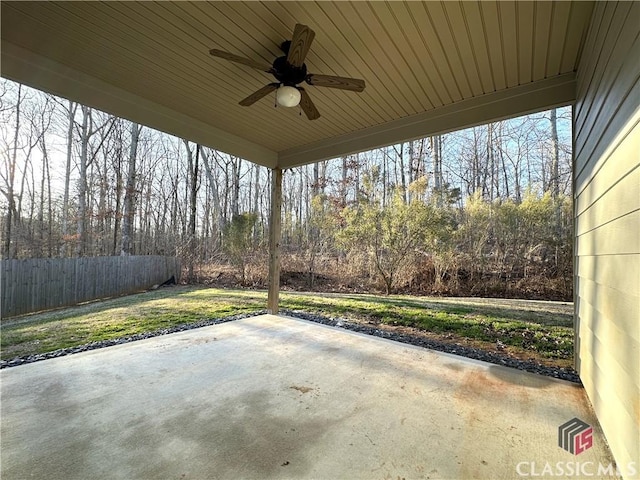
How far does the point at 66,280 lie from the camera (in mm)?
4996

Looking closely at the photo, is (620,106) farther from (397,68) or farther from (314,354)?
(314,354)

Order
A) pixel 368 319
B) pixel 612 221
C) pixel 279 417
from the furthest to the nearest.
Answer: pixel 368 319
pixel 279 417
pixel 612 221

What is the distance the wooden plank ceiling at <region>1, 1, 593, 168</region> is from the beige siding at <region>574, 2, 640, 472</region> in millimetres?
380

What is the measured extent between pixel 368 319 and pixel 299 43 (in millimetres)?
3909

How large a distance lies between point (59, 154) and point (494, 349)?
10.8 m

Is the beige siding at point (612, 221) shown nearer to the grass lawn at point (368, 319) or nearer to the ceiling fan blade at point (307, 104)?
the grass lawn at point (368, 319)

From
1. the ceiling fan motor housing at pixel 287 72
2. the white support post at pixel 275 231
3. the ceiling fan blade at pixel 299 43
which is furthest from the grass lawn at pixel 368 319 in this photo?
the ceiling fan blade at pixel 299 43

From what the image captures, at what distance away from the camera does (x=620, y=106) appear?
132 cm

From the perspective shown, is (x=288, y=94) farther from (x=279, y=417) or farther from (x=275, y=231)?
(x=275, y=231)

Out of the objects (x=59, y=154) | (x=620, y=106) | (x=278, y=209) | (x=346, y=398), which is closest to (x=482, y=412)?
(x=346, y=398)

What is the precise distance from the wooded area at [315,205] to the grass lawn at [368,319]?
739 mm

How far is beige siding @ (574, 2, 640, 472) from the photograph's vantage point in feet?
3.85

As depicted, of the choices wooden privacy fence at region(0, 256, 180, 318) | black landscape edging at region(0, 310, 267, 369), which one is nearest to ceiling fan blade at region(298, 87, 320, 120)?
black landscape edging at region(0, 310, 267, 369)

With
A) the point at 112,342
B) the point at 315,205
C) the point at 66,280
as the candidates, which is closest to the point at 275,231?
the point at 112,342
